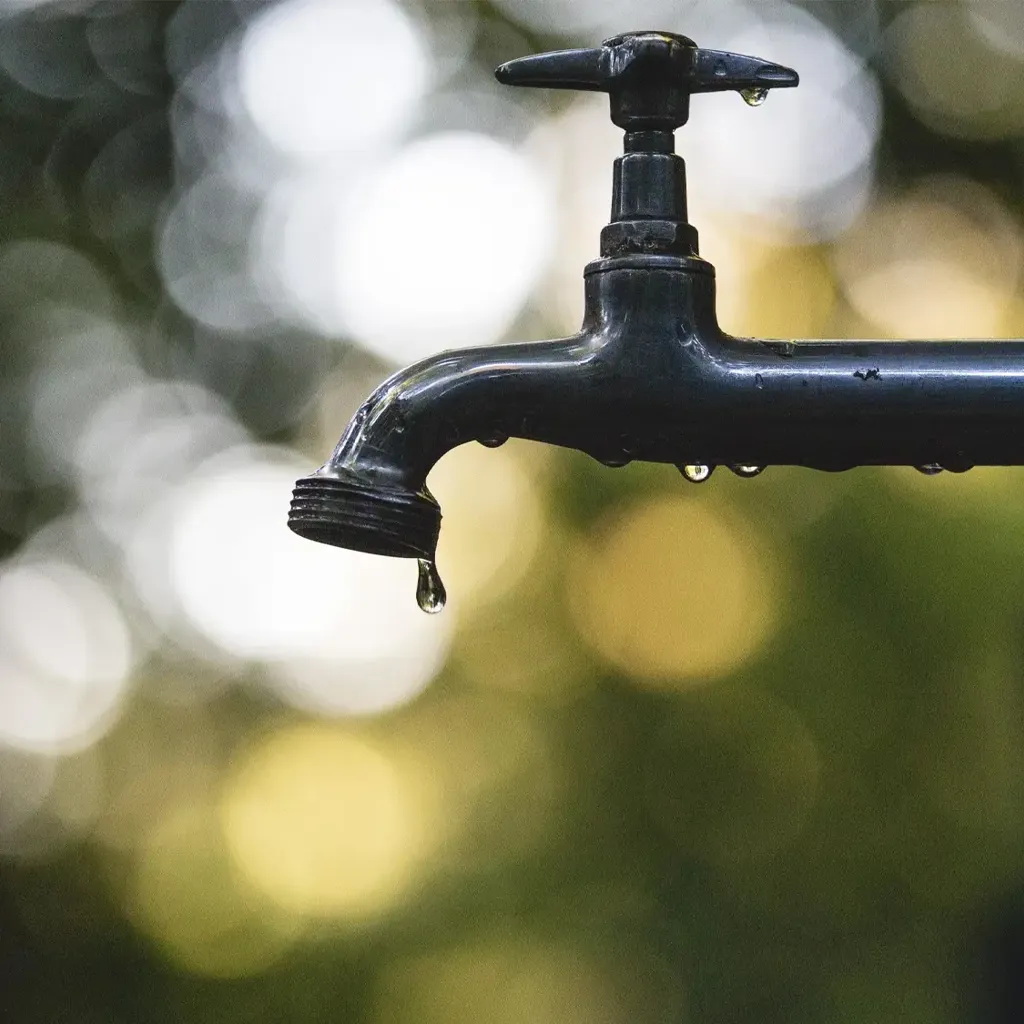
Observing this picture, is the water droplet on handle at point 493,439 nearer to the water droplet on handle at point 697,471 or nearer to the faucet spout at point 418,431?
the faucet spout at point 418,431

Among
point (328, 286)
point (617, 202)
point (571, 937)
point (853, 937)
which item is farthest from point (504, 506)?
point (617, 202)

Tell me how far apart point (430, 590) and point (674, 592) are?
4.42 m

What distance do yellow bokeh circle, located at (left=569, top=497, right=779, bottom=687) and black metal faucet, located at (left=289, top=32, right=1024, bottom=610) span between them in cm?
403

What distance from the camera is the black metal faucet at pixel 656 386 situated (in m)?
0.71

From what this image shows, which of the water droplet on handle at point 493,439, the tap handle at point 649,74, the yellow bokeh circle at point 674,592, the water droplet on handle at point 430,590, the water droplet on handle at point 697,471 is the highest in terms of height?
the yellow bokeh circle at point 674,592

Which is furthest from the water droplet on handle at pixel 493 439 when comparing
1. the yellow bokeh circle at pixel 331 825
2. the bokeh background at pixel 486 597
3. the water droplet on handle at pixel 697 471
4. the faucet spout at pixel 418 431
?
the yellow bokeh circle at pixel 331 825

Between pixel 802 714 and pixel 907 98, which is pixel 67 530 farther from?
pixel 907 98

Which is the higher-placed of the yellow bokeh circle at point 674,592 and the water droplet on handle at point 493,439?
the yellow bokeh circle at point 674,592

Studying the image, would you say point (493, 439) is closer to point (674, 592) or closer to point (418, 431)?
point (418, 431)

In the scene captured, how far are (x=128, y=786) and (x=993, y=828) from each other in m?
3.89

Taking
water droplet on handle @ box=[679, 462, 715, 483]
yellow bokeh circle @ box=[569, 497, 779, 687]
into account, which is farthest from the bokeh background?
water droplet on handle @ box=[679, 462, 715, 483]

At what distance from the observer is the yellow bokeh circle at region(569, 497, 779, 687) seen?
188 inches

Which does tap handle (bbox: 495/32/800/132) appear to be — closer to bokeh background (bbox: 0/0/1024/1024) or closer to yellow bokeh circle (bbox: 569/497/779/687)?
bokeh background (bbox: 0/0/1024/1024)

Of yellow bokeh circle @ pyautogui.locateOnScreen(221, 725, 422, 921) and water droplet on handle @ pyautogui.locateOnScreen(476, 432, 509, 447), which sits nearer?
water droplet on handle @ pyautogui.locateOnScreen(476, 432, 509, 447)
